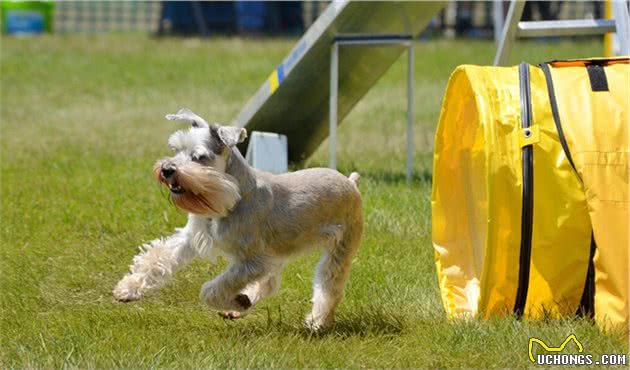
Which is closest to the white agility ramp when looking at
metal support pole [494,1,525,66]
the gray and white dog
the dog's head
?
metal support pole [494,1,525,66]

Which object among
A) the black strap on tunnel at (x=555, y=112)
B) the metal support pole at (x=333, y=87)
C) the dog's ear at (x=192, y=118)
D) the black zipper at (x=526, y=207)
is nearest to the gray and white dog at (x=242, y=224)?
the dog's ear at (x=192, y=118)

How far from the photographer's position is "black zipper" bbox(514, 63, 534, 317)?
5039 millimetres

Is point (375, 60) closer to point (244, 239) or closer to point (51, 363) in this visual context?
point (244, 239)

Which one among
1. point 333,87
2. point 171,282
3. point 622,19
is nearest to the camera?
point 171,282

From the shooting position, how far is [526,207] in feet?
16.5

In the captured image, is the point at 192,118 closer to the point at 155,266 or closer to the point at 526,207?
the point at 155,266

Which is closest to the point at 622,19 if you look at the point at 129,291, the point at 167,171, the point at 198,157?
the point at 198,157

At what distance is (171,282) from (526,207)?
2222 millimetres

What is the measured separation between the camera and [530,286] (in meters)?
5.16

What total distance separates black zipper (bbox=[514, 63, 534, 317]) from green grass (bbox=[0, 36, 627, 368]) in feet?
0.60

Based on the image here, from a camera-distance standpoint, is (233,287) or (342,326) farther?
(342,326)

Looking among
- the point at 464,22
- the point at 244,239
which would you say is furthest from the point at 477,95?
the point at 464,22

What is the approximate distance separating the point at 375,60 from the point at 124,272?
3455 mm

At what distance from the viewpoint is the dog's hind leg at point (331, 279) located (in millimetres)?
5523
